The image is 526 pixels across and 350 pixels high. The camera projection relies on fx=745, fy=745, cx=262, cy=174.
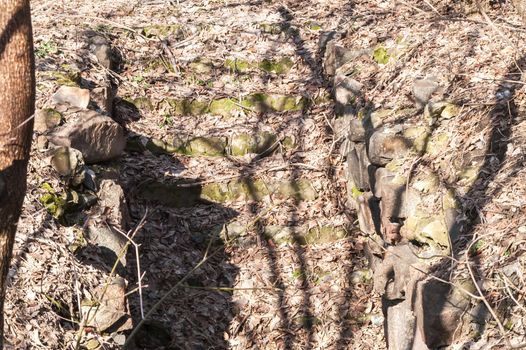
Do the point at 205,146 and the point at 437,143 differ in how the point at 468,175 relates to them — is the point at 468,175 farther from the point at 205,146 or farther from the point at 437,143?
the point at 205,146

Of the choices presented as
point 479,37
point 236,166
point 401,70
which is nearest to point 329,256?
point 236,166

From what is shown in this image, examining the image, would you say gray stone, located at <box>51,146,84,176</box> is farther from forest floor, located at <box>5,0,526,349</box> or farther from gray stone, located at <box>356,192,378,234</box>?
gray stone, located at <box>356,192,378,234</box>

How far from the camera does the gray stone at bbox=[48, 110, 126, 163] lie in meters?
6.82

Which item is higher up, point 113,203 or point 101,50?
point 101,50

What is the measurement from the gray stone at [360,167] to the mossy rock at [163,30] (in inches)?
121

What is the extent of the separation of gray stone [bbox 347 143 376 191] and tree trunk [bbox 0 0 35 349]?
3.94m

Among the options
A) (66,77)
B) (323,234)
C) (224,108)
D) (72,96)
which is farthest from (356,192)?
(66,77)

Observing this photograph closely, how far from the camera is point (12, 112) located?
3.63m

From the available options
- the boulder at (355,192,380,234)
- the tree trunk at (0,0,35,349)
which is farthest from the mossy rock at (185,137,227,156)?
the tree trunk at (0,0,35,349)

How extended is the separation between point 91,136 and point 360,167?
8.69 ft

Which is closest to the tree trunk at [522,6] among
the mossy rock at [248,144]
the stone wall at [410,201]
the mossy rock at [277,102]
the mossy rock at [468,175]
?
the stone wall at [410,201]

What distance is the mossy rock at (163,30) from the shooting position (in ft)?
31.2

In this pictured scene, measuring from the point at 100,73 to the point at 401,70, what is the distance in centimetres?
339

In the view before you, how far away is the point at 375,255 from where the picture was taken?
7098 mm
